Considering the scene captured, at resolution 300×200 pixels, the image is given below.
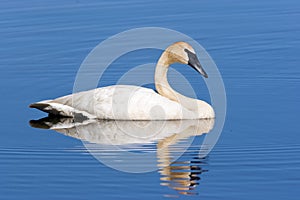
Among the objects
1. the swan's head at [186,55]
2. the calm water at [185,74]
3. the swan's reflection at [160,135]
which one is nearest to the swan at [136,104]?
the swan's head at [186,55]

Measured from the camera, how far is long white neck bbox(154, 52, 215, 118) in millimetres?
13445

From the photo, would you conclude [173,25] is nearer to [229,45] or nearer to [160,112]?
[229,45]

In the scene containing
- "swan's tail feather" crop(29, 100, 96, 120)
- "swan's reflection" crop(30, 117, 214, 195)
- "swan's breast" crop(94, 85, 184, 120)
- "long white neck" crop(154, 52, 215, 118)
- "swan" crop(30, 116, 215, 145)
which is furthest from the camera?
"swan's tail feather" crop(29, 100, 96, 120)

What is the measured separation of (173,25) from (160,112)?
5.65 metres

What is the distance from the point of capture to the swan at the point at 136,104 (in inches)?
525

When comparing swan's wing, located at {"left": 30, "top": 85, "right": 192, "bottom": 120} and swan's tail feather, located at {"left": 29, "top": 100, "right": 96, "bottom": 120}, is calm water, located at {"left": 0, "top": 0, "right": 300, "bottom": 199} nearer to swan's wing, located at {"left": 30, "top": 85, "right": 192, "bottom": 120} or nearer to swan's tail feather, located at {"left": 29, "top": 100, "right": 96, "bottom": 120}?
swan's tail feather, located at {"left": 29, "top": 100, "right": 96, "bottom": 120}

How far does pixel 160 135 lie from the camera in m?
12.6

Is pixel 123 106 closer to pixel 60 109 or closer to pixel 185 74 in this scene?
pixel 60 109

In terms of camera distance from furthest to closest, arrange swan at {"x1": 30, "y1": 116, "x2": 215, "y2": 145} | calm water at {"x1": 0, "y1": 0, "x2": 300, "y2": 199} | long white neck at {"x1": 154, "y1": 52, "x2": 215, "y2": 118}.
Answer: long white neck at {"x1": 154, "y1": 52, "x2": 215, "y2": 118} → swan at {"x1": 30, "y1": 116, "x2": 215, "y2": 145} → calm water at {"x1": 0, "y1": 0, "x2": 300, "y2": 199}

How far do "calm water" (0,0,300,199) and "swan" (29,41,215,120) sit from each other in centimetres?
41

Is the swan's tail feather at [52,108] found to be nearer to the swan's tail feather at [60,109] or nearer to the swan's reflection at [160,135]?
the swan's tail feather at [60,109]

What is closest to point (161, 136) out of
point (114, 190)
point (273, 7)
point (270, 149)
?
point (270, 149)

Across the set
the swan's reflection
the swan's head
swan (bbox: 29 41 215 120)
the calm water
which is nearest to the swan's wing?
swan (bbox: 29 41 215 120)

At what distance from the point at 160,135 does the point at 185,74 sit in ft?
10.6
